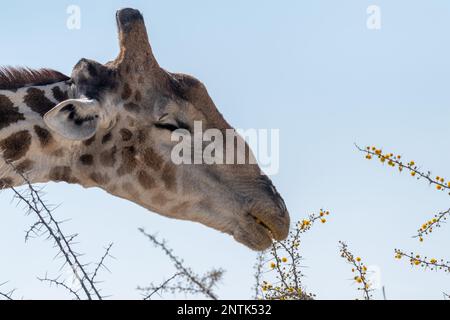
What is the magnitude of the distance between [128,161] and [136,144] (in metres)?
0.15

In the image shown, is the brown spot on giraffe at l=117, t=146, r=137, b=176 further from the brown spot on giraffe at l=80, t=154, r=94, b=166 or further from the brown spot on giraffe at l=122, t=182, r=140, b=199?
the brown spot on giraffe at l=80, t=154, r=94, b=166

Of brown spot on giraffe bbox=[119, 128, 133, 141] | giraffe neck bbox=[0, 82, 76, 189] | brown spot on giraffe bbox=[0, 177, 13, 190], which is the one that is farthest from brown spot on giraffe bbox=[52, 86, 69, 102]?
brown spot on giraffe bbox=[0, 177, 13, 190]

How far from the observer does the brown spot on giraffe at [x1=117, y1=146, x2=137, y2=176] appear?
6574mm

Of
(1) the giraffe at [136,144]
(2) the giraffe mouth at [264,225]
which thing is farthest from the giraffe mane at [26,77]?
(2) the giraffe mouth at [264,225]

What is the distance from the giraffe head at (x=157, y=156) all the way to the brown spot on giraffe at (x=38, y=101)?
223mm

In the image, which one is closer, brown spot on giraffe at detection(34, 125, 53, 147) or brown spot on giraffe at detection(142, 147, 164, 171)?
brown spot on giraffe at detection(34, 125, 53, 147)

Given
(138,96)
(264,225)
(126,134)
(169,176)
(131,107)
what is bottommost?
(264,225)

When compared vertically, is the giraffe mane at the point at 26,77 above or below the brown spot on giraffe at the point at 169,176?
above

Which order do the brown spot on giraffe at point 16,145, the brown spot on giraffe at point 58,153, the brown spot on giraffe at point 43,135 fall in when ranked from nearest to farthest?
1. the brown spot on giraffe at point 16,145
2. the brown spot on giraffe at point 43,135
3. the brown spot on giraffe at point 58,153

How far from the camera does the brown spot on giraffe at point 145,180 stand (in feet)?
21.7

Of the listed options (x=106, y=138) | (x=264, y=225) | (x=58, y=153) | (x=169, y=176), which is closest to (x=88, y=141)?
(x=106, y=138)

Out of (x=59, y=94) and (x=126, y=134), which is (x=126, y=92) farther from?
(x=59, y=94)

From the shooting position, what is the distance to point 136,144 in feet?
21.6

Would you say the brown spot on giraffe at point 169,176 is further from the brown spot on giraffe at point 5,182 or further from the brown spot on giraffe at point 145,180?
the brown spot on giraffe at point 5,182
